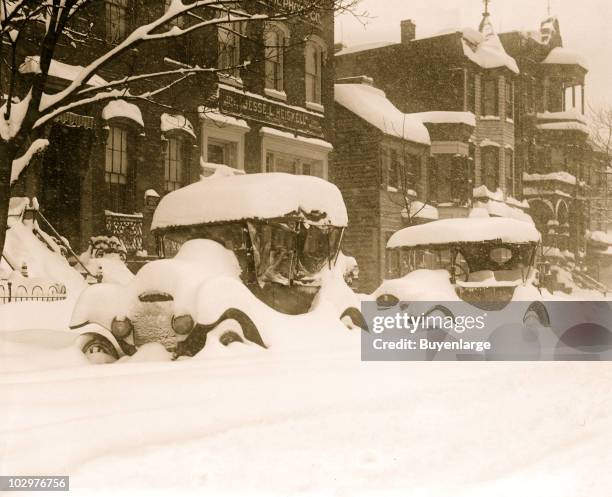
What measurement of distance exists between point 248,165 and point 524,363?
31.4 ft

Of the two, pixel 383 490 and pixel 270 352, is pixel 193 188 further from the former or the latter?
pixel 383 490

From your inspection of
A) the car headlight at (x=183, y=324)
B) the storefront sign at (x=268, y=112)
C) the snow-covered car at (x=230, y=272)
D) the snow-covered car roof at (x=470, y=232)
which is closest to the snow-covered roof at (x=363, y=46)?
the storefront sign at (x=268, y=112)

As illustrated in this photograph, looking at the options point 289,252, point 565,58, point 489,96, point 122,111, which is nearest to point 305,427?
point 289,252

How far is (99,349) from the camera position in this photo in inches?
331

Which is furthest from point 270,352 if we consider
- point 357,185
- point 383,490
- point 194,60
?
point 357,185

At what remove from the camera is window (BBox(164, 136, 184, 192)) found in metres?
15.4

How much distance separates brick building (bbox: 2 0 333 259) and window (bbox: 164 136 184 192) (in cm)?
2

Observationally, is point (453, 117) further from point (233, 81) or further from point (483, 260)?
point (483, 260)

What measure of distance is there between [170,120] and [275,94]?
9.12ft

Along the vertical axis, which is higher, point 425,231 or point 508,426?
point 425,231

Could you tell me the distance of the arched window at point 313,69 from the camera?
16.9 m

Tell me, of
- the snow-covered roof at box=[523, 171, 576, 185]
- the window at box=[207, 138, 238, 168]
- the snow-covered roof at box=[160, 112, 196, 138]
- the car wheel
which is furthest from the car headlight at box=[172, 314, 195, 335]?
the window at box=[207, 138, 238, 168]

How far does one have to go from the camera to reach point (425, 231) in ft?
35.8

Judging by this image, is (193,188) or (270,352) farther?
(193,188)
